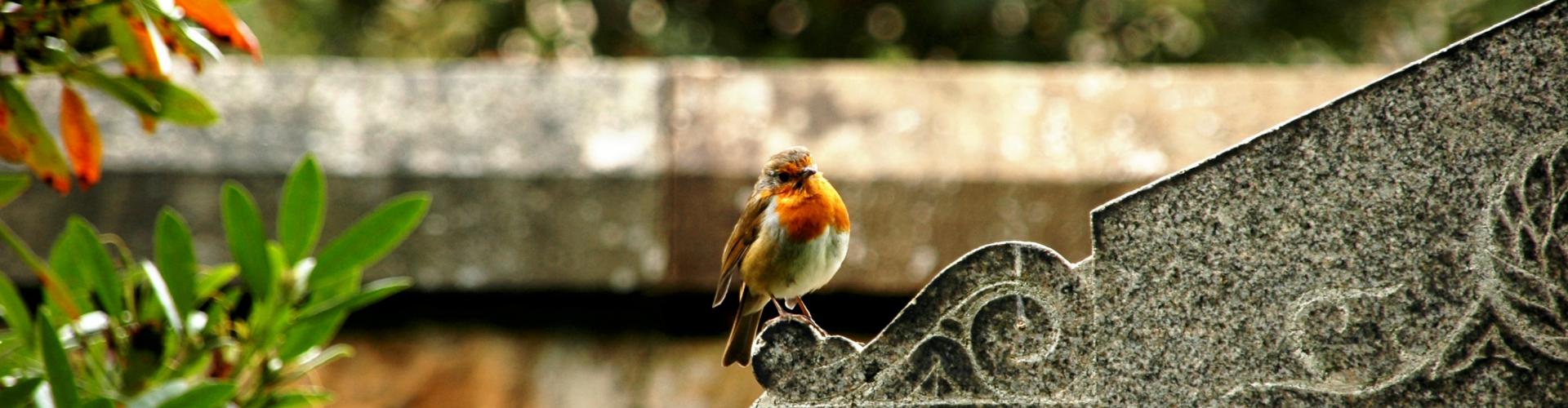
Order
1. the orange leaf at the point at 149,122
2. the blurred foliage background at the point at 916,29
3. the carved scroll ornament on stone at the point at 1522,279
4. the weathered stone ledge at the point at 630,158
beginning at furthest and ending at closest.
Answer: the blurred foliage background at the point at 916,29 < the weathered stone ledge at the point at 630,158 < the orange leaf at the point at 149,122 < the carved scroll ornament on stone at the point at 1522,279

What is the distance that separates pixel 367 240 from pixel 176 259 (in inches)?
10.7

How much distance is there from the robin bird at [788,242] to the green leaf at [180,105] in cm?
81

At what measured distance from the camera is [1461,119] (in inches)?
61.7

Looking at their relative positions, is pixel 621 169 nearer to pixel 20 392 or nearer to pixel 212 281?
pixel 212 281

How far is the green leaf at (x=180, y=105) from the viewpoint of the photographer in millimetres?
1908

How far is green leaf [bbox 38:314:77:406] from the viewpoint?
1.66 metres

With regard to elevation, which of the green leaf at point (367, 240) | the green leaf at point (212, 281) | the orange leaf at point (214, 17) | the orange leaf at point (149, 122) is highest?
the orange leaf at point (214, 17)

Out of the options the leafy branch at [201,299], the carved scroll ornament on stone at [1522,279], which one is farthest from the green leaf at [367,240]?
the carved scroll ornament on stone at [1522,279]

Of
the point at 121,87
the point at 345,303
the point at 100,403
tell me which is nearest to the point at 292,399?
the point at 345,303

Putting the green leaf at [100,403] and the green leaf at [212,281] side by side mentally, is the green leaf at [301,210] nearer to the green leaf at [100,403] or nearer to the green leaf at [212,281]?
the green leaf at [212,281]

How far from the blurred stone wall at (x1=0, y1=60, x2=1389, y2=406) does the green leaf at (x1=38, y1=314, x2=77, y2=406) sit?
1.10 metres

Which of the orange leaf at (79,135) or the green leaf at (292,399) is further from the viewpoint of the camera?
the green leaf at (292,399)

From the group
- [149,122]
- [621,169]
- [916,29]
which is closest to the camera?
[149,122]

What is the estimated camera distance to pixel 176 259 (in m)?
1.97
